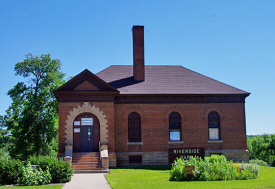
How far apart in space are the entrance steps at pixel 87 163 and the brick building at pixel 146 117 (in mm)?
610

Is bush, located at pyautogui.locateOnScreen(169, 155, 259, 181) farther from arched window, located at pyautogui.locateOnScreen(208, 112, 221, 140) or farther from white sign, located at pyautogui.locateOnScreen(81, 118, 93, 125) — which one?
arched window, located at pyautogui.locateOnScreen(208, 112, 221, 140)

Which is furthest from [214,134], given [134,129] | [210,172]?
[210,172]

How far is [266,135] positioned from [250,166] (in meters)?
26.2

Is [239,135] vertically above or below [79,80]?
below

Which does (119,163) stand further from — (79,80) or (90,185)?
(90,185)

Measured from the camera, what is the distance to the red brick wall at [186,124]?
29156mm

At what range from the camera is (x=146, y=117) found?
96.5ft

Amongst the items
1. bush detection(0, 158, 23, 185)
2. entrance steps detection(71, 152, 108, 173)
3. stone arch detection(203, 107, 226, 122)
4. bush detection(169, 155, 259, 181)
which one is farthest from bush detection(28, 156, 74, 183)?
stone arch detection(203, 107, 226, 122)

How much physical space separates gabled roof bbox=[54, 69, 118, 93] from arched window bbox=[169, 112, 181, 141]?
568 centimetres

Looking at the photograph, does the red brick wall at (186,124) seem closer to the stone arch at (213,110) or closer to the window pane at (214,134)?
the stone arch at (213,110)

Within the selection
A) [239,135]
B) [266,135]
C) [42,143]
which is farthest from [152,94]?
[266,135]

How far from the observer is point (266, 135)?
4400 cm

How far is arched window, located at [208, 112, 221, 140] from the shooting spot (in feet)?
99.4

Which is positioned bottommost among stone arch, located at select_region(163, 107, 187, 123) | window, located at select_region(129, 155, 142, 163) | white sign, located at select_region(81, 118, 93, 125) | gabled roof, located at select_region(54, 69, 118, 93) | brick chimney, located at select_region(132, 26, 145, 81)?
window, located at select_region(129, 155, 142, 163)
